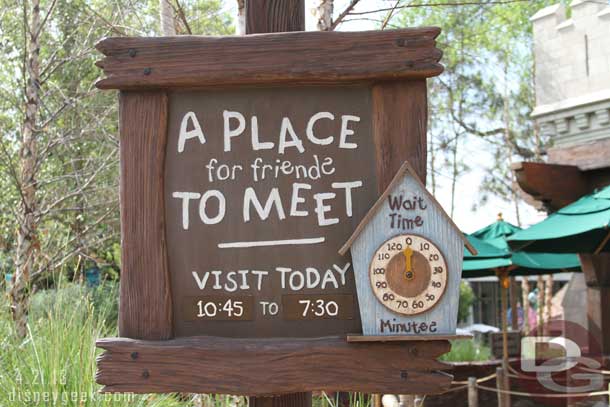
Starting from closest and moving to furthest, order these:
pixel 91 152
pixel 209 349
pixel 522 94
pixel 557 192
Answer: pixel 209 349 → pixel 557 192 → pixel 91 152 → pixel 522 94

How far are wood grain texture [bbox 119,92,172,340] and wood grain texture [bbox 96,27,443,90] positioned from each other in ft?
0.29

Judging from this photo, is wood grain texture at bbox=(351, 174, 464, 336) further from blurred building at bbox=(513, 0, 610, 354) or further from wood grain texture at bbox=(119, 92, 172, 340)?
blurred building at bbox=(513, 0, 610, 354)

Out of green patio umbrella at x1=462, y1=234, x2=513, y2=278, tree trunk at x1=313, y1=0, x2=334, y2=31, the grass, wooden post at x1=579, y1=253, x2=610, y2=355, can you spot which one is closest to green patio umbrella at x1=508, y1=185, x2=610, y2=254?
green patio umbrella at x1=462, y1=234, x2=513, y2=278

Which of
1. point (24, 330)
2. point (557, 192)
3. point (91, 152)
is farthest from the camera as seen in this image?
point (91, 152)

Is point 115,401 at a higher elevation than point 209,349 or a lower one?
lower

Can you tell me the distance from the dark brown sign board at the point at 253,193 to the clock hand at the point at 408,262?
165 millimetres

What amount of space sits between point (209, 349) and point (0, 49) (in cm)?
665

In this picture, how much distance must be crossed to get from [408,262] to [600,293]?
27.9 ft

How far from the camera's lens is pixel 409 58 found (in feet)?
6.88

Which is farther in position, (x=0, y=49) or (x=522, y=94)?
(x=522, y=94)

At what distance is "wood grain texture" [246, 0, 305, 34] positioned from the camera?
244 centimetres

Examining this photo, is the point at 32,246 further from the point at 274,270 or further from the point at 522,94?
the point at 522,94

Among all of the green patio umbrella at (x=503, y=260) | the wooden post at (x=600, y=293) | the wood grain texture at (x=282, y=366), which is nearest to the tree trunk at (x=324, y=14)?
the wood grain texture at (x=282, y=366)

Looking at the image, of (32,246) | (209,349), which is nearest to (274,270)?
(209,349)
